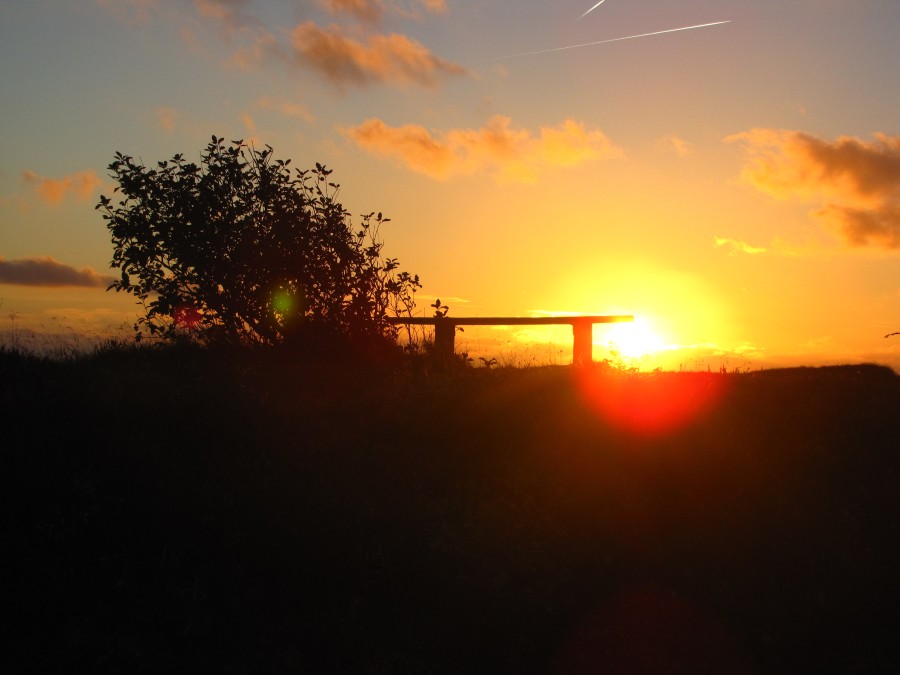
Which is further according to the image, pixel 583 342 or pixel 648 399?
pixel 583 342

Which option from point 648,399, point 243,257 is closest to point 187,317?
point 243,257

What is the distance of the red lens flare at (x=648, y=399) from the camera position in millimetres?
10539

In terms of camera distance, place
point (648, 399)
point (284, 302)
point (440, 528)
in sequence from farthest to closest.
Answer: point (284, 302) → point (648, 399) → point (440, 528)

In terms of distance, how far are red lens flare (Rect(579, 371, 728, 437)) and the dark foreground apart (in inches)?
2.1

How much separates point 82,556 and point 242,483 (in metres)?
1.78

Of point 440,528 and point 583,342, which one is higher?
point 583,342

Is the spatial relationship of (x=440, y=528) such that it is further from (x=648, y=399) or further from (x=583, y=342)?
(x=583, y=342)

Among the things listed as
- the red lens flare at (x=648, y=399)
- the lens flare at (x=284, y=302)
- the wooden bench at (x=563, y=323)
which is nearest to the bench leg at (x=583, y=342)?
the wooden bench at (x=563, y=323)

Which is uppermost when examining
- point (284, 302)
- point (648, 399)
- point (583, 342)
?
point (284, 302)

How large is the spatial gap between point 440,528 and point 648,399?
4.42 m

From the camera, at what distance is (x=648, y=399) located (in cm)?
1117

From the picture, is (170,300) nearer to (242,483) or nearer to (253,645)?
(242,483)

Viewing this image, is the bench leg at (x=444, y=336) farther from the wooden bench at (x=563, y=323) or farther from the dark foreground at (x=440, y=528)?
the dark foreground at (x=440, y=528)

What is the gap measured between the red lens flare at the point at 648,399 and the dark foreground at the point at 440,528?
54mm
